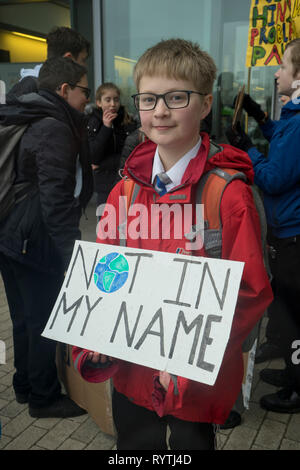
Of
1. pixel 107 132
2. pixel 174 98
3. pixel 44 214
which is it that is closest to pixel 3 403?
pixel 44 214

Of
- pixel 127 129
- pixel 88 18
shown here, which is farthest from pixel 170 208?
pixel 88 18

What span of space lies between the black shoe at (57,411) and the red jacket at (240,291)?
4.04 ft

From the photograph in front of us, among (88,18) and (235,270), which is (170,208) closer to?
(235,270)

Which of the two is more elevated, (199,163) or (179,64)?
(179,64)

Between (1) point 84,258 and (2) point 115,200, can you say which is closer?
(1) point 84,258

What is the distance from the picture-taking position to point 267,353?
3.31 m

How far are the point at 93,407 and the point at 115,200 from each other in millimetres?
1441

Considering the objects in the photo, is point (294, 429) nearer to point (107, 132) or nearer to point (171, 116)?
point (171, 116)

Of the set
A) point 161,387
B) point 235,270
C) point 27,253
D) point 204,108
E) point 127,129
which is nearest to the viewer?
point 235,270

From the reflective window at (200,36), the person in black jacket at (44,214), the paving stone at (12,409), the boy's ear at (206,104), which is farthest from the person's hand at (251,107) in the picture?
the reflective window at (200,36)

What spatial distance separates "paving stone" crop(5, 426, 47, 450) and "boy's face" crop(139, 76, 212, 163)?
191 centimetres

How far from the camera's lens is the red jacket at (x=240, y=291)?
4.38 feet

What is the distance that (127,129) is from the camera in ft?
14.9

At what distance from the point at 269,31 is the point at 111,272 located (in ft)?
10.3
